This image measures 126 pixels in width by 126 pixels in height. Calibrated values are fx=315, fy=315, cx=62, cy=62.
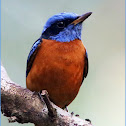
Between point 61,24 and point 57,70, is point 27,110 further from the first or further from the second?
point 61,24

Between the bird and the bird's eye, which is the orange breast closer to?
the bird

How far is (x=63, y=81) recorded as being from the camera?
5648 millimetres

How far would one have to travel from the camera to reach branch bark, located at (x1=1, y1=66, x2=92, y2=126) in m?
4.78

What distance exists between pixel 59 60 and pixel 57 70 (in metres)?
0.19

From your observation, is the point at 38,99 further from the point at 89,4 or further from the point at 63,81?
the point at 89,4

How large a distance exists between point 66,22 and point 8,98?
7.13 ft

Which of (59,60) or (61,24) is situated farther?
(61,24)

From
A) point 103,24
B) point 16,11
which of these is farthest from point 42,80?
point 103,24

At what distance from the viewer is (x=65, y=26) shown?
20.5ft

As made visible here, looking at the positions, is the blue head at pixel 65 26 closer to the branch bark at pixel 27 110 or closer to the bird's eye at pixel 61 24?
the bird's eye at pixel 61 24

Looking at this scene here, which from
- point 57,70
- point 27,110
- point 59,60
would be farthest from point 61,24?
point 27,110

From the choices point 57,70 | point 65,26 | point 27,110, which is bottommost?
point 27,110

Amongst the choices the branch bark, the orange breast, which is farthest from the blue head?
the branch bark

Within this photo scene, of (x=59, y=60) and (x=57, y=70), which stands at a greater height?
(x=59, y=60)
